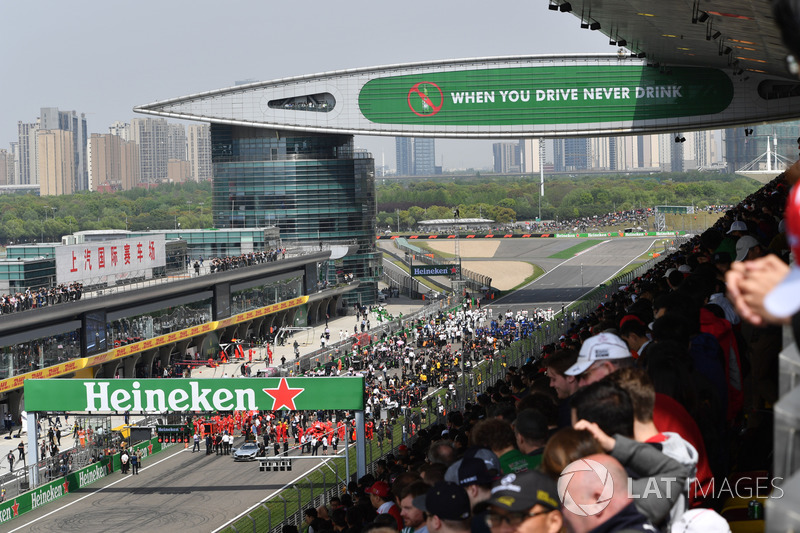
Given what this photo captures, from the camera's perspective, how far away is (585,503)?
121 inches

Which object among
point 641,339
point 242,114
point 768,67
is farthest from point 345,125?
point 641,339

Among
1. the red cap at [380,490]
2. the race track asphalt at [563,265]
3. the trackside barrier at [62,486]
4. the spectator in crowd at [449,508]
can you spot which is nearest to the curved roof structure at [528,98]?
the race track asphalt at [563,265]

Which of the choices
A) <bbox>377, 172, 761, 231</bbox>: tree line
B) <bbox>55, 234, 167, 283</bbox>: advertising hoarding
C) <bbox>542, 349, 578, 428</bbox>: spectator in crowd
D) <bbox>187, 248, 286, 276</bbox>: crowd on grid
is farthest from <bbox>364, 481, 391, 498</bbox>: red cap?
<bbox>377, 172, 761, 231</bbox>: tree line

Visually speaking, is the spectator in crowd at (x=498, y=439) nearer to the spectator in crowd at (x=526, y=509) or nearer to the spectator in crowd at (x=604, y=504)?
the spectator in crowd at (x=526, y=509)

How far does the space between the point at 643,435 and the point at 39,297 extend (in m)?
31.9

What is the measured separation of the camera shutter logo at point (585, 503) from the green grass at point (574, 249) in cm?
8625

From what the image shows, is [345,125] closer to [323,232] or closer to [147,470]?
[323,232]

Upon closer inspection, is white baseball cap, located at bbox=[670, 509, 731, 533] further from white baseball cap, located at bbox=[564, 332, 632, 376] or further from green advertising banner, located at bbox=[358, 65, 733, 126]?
green advertising banner, located at bbox=[358, 65, 733, 126]

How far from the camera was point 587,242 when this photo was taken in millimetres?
104688

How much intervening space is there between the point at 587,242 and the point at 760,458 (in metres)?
101

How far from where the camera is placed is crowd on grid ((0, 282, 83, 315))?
31.5m

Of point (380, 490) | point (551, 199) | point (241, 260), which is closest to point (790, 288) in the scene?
point (380, 490)

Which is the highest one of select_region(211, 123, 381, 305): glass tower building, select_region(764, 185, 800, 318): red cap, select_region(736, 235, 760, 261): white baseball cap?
select_region(211, 123, 381, 305): glass tower building

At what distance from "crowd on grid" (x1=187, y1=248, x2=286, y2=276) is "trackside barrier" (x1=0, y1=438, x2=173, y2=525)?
751 inches
